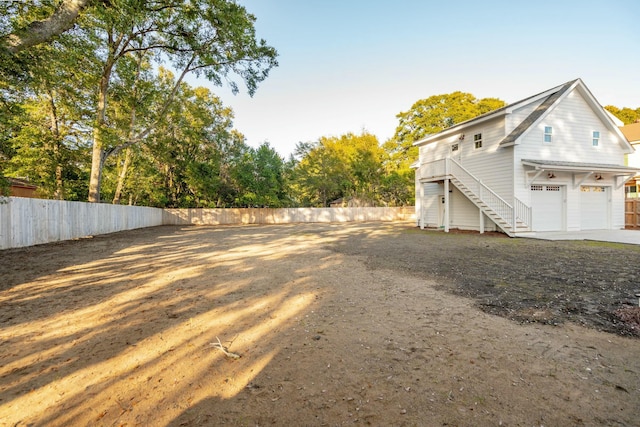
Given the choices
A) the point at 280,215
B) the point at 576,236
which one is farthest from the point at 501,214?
the point at 280,215

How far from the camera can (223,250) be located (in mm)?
10609

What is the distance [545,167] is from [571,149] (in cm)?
390

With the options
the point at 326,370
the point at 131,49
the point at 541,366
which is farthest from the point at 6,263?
the point at 131,49

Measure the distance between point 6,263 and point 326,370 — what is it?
381 inches

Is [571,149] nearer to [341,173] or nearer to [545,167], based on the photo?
[545,167]

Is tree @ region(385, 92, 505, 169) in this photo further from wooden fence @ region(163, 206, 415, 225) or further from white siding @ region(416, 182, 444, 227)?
white siding @ region(416, 182, 444, 227)

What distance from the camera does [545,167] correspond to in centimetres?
1357

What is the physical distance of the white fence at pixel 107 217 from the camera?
10.5 m

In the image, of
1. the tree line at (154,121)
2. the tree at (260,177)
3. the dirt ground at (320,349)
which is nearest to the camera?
the dirt ground at (320,349)

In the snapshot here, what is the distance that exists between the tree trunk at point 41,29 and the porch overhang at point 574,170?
1786 centimetres

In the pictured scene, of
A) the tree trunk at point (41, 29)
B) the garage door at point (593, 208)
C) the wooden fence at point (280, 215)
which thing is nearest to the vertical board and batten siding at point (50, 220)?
the tree trunk at point (41, 29)

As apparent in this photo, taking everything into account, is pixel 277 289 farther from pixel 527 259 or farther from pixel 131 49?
pixel 131 49

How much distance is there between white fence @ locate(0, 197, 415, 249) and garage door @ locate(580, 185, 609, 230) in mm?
20526

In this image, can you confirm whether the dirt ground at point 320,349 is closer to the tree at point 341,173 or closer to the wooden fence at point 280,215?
the wooden fence at point 280,215
